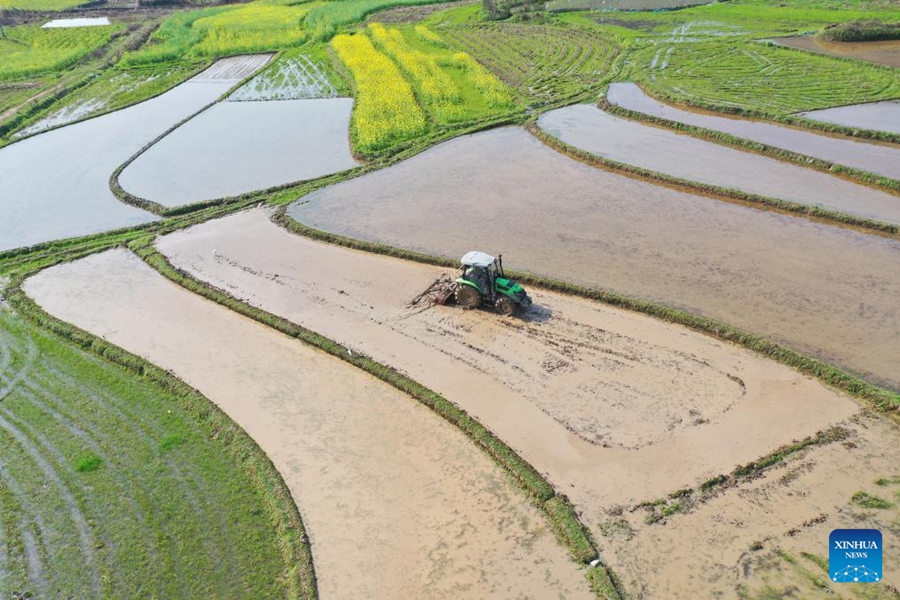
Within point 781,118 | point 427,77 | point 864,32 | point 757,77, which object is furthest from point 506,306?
point 864,32

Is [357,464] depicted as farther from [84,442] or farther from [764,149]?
[764,149]

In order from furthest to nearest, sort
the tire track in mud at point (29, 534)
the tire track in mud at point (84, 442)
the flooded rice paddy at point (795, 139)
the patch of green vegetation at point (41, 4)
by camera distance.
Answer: the patch of green vegetation at point (41, 4)
the flooded rice paddy at point (795, 139)
the tire track in mud at point (84, 442)
the tire track in mud at point (29, 534)

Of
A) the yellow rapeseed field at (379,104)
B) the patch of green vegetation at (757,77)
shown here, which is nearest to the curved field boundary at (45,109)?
the yellow rapeseed field at (379,104)

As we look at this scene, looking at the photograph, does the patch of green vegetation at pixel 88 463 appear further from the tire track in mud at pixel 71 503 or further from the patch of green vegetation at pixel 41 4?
the patch of green vegetation at pixel 41 4

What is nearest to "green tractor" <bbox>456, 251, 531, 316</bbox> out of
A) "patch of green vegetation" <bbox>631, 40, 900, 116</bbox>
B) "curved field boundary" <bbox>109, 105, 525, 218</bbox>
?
"curved field boundary" <bbox>109, 105, 525, 218</bbox>

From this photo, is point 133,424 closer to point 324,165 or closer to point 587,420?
point 587,420

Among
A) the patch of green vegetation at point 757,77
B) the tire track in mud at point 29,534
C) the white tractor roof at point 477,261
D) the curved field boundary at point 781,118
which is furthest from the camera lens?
the patch of green vegetation at point 757,77
